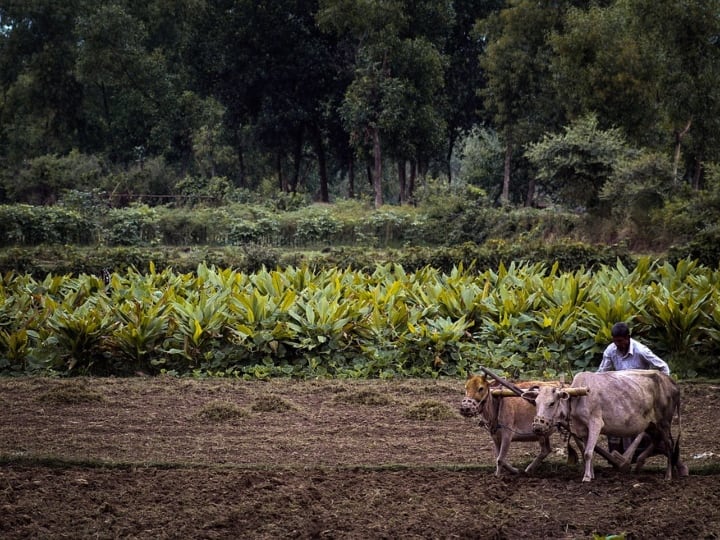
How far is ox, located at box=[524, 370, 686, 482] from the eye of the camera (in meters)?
6.65

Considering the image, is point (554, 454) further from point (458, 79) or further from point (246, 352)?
point (458, 79)

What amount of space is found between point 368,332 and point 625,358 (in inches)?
199

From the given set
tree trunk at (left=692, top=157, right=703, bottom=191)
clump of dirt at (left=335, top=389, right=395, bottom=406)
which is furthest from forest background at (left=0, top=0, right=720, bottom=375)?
clump of dirt at (left=335, top=389, right=395, bottom=406)

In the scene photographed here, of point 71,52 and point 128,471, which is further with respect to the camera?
point 71,52

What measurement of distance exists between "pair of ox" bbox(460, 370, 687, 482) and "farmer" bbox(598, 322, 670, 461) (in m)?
0.27

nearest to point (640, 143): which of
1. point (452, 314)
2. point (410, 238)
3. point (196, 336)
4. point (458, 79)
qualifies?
point (410, 238)

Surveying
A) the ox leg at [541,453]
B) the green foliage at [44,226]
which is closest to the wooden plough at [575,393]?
the ox leg at [541,453]

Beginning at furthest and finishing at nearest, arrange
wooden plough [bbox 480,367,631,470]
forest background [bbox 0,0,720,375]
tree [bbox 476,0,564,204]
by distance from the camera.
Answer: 1. tree [bbox 476,0,564,204]
2. forest background [bbox 0,0,720,375]
3. wooden plough [bbox 480,367,631,470]

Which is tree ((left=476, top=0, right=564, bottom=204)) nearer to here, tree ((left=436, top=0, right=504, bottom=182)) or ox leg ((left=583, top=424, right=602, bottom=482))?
tree ((left=436, top=0, right=504, bottom=182))

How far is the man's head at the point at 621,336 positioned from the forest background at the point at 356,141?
12.5 ft

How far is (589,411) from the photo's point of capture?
6754mm

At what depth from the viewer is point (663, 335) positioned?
11.7 metres

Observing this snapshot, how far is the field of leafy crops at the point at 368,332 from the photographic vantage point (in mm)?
11633

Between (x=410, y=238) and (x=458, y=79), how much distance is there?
17828mm
